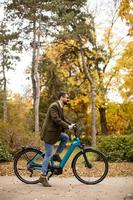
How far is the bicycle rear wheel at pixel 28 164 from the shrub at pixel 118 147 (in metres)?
6.75

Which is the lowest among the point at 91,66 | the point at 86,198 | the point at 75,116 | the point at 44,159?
the point at 86,198

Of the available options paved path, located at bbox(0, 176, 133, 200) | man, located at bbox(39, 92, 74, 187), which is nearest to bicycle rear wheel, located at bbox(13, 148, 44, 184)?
paved path, located at bbox(0, 176, 133, 200)

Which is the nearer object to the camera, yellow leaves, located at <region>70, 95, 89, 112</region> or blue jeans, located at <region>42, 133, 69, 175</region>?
blue jeans, located at <region>42, 133, 69, 175</region>

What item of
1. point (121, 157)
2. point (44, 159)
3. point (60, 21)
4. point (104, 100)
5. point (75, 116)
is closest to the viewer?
point (44, 159)

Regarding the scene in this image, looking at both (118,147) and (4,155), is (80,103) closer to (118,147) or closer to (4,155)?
(118,147)

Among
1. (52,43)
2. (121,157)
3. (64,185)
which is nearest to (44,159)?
(64,185)

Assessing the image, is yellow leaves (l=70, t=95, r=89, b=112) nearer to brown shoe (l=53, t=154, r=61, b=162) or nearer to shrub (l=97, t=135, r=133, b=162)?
shrub (l=97, t=135, r=133, b=162)

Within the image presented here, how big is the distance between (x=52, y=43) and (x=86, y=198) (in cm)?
2993

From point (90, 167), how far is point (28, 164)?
1.30 m

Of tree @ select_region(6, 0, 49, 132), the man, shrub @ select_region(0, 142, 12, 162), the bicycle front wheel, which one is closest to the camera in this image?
the man

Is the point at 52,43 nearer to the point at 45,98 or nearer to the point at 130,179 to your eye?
the point at 45,98

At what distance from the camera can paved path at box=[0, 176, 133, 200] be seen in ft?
28.1

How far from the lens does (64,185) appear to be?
32.9ft

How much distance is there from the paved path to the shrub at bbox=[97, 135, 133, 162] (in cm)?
596
